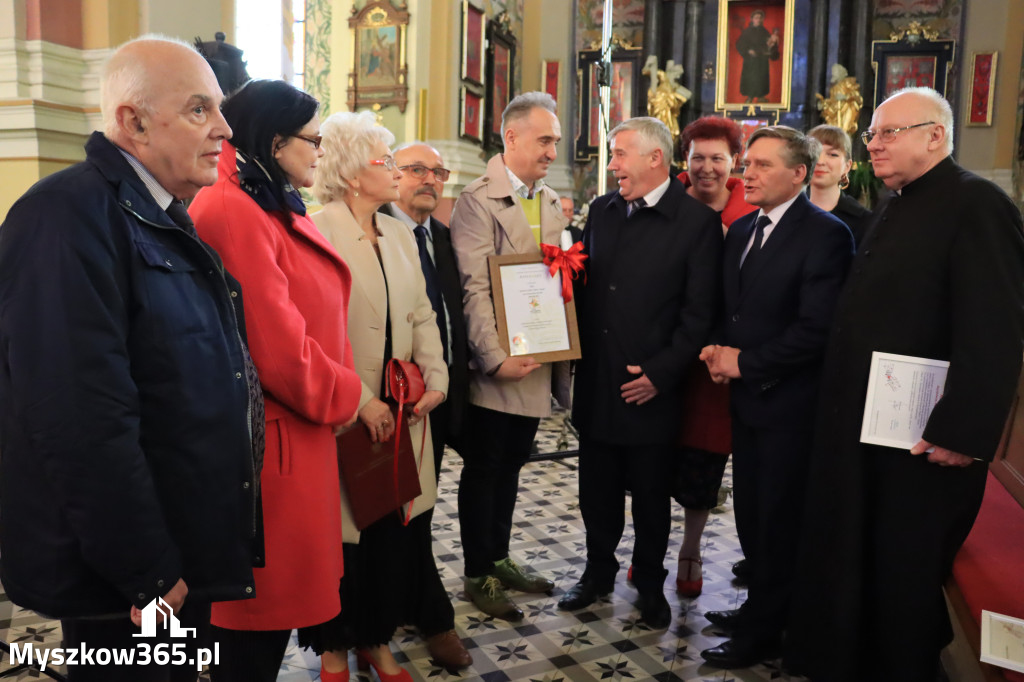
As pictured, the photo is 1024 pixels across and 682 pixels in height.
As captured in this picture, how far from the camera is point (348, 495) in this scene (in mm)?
2340

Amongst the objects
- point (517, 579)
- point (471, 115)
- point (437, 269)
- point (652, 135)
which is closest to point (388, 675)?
point (517, 579)

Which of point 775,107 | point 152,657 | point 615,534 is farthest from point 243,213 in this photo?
point 775,107

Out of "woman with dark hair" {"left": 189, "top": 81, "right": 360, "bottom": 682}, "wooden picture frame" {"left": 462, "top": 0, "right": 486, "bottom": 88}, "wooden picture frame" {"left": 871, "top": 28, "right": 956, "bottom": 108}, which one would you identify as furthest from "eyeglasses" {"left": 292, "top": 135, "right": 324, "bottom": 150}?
"wooden picture frame" {"left": 871, "top": 28, "right": 956, "bottom": 108}

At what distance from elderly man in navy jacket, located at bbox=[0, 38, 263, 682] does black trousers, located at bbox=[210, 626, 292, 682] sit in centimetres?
25

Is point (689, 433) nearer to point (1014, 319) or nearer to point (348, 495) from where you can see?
point (1014, 319)

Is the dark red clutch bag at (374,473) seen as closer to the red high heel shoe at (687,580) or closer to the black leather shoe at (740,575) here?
the red high heel shoe at (687,580)

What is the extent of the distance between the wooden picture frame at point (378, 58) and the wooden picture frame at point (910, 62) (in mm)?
6561

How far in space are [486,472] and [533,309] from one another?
0.64 meters

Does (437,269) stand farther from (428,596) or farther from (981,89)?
(981,89)

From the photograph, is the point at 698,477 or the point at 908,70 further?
the point at 908,70

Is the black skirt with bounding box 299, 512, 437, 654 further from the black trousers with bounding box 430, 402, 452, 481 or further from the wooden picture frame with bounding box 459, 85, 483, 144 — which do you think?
the wooden picture frame with bounding box 459, 85, 483, 144

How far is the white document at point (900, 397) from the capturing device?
7.79 ft

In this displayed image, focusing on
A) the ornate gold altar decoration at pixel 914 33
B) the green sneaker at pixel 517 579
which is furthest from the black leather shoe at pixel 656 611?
the ornate gold altar decoration at pixel 914 33

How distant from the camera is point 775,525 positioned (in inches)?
110
